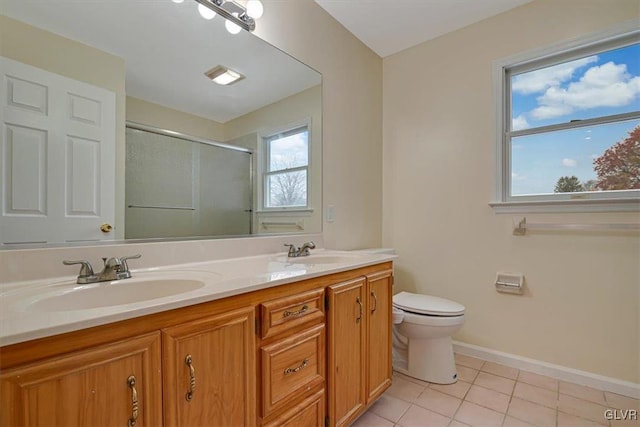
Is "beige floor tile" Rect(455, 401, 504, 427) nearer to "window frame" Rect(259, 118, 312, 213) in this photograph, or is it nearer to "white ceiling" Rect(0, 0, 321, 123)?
"window frame" Rect(259, 118, 312, 213)

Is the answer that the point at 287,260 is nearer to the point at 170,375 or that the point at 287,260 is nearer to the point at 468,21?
the point at 170,375

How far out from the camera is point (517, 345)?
2.02 metres

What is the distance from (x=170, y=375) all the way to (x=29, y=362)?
28 centimetres

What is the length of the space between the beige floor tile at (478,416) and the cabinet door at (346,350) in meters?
0.57

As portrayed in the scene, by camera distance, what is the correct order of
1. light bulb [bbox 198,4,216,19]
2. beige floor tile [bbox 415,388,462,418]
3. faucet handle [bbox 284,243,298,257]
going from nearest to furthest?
light bulb [bbox 198,4,216,19], beige floor tile [bbox 415,388,462,418], faucet handle [bbox 284,243,298,257]

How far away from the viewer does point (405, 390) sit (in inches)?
69.5

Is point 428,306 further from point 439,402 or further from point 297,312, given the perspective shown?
point 297,312

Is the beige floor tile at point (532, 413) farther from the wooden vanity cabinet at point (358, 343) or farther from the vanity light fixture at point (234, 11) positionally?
the vanity light fixture at point (234, 11)

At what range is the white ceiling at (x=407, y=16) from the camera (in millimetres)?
1992

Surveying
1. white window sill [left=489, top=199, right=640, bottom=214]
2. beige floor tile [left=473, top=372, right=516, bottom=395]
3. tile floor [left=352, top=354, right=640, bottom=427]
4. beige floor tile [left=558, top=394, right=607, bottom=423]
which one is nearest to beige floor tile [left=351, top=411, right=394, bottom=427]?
tile floor [left=352, top=354, right=640, bottom=427]

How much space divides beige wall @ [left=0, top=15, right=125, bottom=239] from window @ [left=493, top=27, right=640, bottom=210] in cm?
229

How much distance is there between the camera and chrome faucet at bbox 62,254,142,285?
0.93 m

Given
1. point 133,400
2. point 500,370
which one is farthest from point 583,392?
point 133,400

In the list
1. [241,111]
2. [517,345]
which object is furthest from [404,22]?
[517,345]
